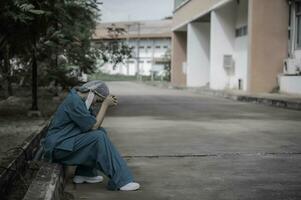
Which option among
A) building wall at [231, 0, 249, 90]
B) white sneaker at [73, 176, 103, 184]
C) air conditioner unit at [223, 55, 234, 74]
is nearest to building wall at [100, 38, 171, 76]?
air conditioner unit at [223, 55, 234, 74]

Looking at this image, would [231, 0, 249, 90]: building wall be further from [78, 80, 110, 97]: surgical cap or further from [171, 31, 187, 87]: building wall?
[78, 80, 110, 97]: surgical cap

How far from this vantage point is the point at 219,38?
35094 millimetres

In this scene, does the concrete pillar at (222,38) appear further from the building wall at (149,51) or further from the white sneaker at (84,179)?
the building wall at (149,51)

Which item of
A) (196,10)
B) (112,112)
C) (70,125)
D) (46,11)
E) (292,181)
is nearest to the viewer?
(70,125)

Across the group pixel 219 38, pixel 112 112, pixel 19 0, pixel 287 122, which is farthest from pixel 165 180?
pixel 219 38

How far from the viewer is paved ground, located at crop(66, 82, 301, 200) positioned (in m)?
6.27

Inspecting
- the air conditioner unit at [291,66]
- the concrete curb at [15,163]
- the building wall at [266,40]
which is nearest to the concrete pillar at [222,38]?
the building wall at [266,40]

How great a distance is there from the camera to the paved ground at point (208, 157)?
6.27 m

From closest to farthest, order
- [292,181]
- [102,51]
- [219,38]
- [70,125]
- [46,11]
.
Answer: [70,125]
[292,181]
[46,11]
[102,51]
[219,38]

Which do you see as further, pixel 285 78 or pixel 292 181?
pixel 285 78

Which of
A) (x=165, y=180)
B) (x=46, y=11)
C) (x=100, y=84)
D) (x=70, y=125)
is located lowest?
(x=165, y=180)

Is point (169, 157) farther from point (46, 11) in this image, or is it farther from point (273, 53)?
point (273, 53)

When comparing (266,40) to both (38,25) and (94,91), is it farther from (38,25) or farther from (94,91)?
(94,91)

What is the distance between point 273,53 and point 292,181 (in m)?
20.9
